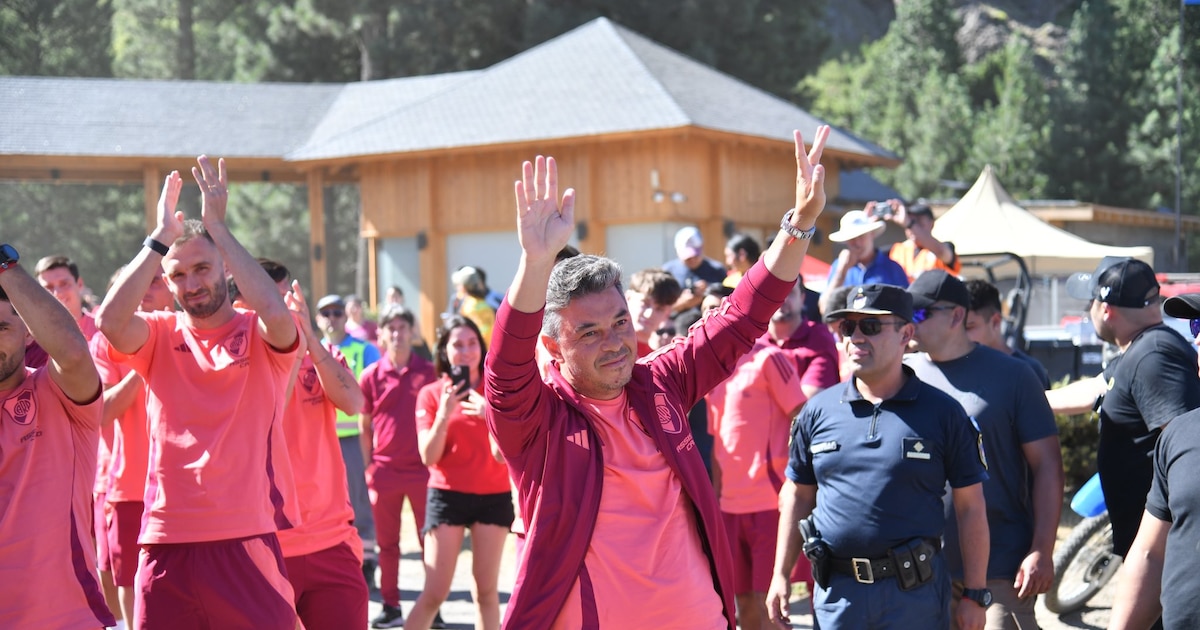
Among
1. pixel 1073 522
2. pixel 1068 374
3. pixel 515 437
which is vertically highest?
pixel 515 437

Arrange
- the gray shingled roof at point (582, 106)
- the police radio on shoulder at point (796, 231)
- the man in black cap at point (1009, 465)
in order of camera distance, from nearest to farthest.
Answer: the police radio on shoulder at point (796, 231) < the man in black cap at point (1009, 465) < the gray shingled roof at point (582, 106)

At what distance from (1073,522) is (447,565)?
19.8ft

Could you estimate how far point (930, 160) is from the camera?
42406mm

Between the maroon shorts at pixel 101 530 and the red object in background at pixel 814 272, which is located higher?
the red object in background at pixel 814 272

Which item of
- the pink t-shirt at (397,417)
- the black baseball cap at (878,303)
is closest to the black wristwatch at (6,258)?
the black baseball cap at (878,303)

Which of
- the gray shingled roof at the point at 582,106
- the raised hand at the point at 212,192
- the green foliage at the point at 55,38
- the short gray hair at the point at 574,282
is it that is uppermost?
the green foliage at the point at 55,38

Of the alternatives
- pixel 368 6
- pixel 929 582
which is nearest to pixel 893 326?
pixel 929 582

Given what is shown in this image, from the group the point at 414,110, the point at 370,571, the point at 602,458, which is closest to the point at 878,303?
the point at 602,458

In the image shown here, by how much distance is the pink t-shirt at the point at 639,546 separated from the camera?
341 centimetres

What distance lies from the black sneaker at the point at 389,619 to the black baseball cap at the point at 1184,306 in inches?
239

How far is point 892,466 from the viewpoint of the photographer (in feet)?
15.4

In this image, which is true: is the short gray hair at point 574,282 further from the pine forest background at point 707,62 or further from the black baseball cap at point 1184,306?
the pine forest background at point 707,62

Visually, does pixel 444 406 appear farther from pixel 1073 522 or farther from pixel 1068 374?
pixel 1068 374

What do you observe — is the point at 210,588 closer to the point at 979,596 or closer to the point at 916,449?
the point at 916,449
